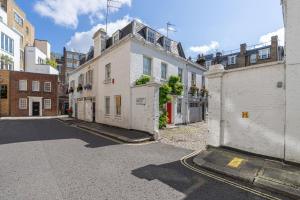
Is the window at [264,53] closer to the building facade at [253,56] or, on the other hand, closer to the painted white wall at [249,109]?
the building facade at [253,56]

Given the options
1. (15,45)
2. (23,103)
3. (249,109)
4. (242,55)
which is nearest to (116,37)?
(249,109)

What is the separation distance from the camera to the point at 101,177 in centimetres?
541

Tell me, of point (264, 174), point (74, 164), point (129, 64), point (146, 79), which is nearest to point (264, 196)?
point (264, 174)

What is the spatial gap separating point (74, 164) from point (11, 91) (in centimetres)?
2986

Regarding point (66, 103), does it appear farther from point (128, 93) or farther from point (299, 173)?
point (299, 173)

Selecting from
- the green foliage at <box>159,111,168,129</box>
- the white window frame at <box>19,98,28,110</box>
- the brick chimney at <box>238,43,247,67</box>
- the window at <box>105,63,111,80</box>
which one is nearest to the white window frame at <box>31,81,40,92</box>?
the white window frame at <box>19,98,28,110</box>

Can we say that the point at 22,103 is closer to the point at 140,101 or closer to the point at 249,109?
the point at 140,101

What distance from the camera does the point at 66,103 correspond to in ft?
144

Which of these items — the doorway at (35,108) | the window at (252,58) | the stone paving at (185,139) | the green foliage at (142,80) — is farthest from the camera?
the window at (252,58)

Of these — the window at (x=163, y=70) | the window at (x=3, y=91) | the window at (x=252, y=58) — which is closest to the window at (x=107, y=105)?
the window at (x=163, y=70)

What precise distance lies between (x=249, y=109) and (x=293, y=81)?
173 centimetres

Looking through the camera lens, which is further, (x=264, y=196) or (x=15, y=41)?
(x=15, y=41)

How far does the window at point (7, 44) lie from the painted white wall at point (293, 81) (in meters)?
34.6

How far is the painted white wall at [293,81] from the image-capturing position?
634 cm
